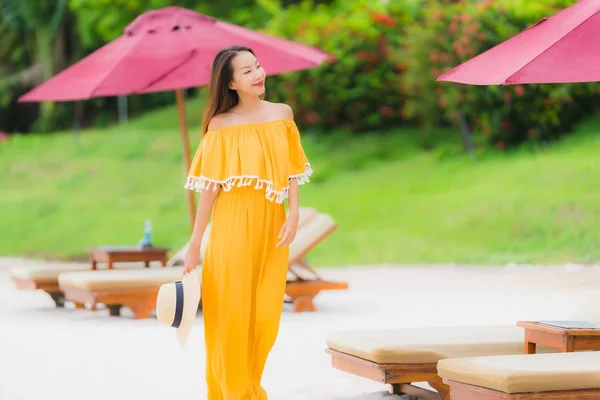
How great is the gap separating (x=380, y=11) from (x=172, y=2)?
28.5ft

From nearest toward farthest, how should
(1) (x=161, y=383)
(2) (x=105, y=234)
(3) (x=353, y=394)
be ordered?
(3) (x=353, y=394) < (1) (x=161, y=383) < (2) (x=105, y=234)

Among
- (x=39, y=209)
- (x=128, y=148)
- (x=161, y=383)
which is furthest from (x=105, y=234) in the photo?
(x=161, y=383)

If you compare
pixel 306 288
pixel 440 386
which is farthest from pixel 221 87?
pixel 306 288

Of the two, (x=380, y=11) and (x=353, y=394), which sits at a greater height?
(x=380, y=11)

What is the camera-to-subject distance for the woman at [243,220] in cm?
578

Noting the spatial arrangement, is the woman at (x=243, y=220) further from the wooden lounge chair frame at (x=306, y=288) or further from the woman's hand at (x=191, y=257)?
the wooden lounge chair frame at (x=306, y=288)

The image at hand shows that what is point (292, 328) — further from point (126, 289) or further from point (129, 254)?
point (129, 254)

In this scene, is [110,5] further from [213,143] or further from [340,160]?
[213,143]

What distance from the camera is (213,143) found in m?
5.93

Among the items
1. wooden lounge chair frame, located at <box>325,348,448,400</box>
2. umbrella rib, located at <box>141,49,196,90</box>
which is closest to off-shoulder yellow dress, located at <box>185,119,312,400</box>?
wooden lounge chair frame, located at <box>325,348,448,400</box>

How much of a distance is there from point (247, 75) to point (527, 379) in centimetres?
194

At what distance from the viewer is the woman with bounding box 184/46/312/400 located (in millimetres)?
5777

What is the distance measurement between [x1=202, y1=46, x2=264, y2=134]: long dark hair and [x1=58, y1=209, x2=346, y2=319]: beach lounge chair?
4.87 meters

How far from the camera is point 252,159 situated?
5.80 metres
